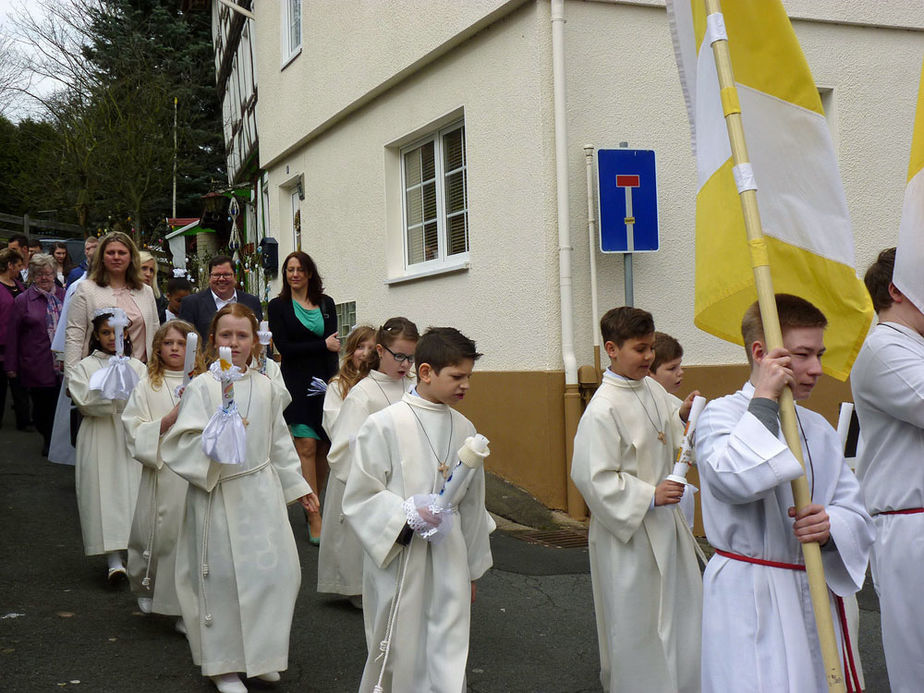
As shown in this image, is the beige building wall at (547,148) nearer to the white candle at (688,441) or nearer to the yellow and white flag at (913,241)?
the white candle at (688,441)

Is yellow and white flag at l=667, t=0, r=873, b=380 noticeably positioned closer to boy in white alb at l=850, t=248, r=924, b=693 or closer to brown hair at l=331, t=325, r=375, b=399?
boy in white alb at l=850, t=248, r=924, b=693

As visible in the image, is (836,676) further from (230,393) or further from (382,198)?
(382,198)

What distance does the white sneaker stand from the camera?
16.0ft

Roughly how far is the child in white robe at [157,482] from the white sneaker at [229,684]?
0.82 metres

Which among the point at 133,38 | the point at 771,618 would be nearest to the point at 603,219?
the point at 771,618

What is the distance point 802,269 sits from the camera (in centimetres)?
362

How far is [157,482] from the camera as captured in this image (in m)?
6.07

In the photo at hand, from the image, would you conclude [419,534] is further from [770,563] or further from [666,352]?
[666,352]

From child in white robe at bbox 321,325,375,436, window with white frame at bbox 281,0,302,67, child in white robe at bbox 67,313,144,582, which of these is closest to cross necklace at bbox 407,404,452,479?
child in white robe at bbox 321,325,375,436

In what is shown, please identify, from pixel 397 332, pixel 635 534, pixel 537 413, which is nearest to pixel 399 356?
pixel 397 332

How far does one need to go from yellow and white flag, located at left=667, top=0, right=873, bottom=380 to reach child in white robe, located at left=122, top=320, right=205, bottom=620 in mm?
2993

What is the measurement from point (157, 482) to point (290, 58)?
9451 mm

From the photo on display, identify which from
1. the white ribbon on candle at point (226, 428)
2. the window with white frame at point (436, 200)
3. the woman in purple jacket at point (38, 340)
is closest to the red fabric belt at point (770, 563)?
the white ribbon on candle at point (226, 428)

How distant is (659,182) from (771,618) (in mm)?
6156
